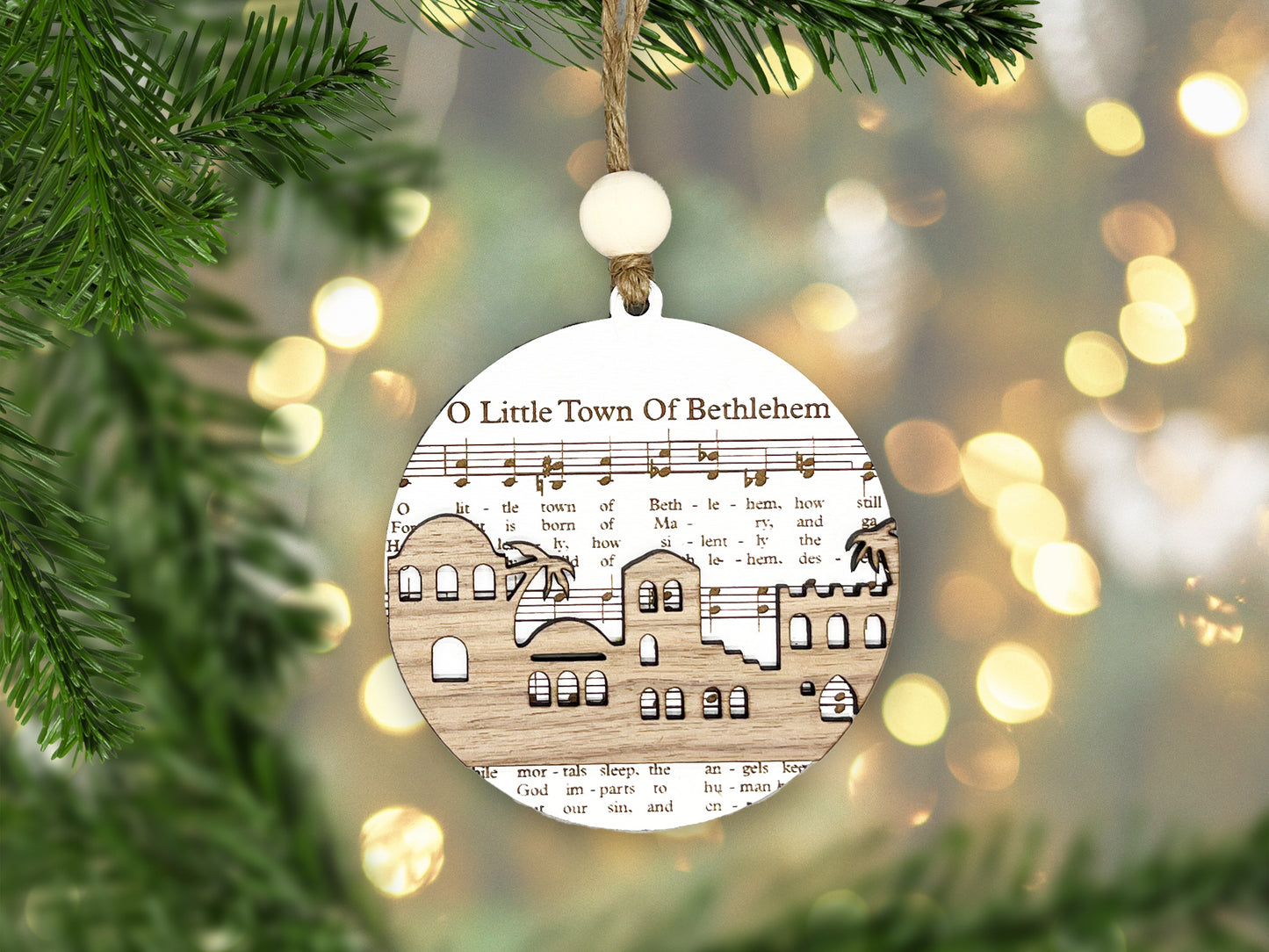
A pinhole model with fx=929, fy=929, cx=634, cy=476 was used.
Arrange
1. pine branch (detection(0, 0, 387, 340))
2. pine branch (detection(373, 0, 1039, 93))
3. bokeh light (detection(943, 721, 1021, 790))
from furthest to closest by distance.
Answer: bokeh light (detection(943, 721, 1021, 790))
pine branch (detection(373, 0, 1039, 93))
pine branch (detection(0, 0, 387, 340))

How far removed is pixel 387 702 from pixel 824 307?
39cm

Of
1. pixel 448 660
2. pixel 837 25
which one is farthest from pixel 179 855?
pixel 837 25

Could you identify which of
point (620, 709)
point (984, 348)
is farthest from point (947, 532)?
point (620, 709)

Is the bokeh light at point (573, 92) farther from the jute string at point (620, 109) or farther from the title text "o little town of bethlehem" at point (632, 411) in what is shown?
the title text "o little town of bethlehem" at point (632, 411)

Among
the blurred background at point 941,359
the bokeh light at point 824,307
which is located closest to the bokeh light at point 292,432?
the blurred background at point 941,359

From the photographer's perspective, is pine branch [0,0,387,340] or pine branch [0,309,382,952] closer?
pine branch [0,0,387,340]

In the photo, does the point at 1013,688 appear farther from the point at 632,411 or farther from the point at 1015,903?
the point at 632,411

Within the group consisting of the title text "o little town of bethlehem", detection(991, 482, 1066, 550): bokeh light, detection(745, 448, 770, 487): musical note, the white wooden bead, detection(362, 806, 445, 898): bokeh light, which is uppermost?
the white wooden bead

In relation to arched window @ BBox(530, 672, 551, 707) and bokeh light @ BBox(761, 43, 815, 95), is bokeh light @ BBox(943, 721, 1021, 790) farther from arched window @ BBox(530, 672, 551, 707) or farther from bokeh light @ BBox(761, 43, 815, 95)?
bokeh light @ BBox(761, 43, 815, 95)

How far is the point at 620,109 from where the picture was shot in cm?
56

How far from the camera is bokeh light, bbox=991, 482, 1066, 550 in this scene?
0.62m

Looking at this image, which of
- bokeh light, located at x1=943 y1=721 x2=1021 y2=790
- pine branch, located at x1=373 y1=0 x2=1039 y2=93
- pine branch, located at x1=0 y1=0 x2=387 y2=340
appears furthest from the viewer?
bokeh light, located at x1=943 y1=721 x2=1021 y2=790

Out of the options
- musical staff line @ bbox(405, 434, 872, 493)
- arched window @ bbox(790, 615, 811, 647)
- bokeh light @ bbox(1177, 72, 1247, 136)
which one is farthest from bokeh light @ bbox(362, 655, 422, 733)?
bokeh light @ bbox(1177, 72, 1247, 136)

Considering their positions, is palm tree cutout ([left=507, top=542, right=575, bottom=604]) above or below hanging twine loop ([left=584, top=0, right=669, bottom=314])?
below
